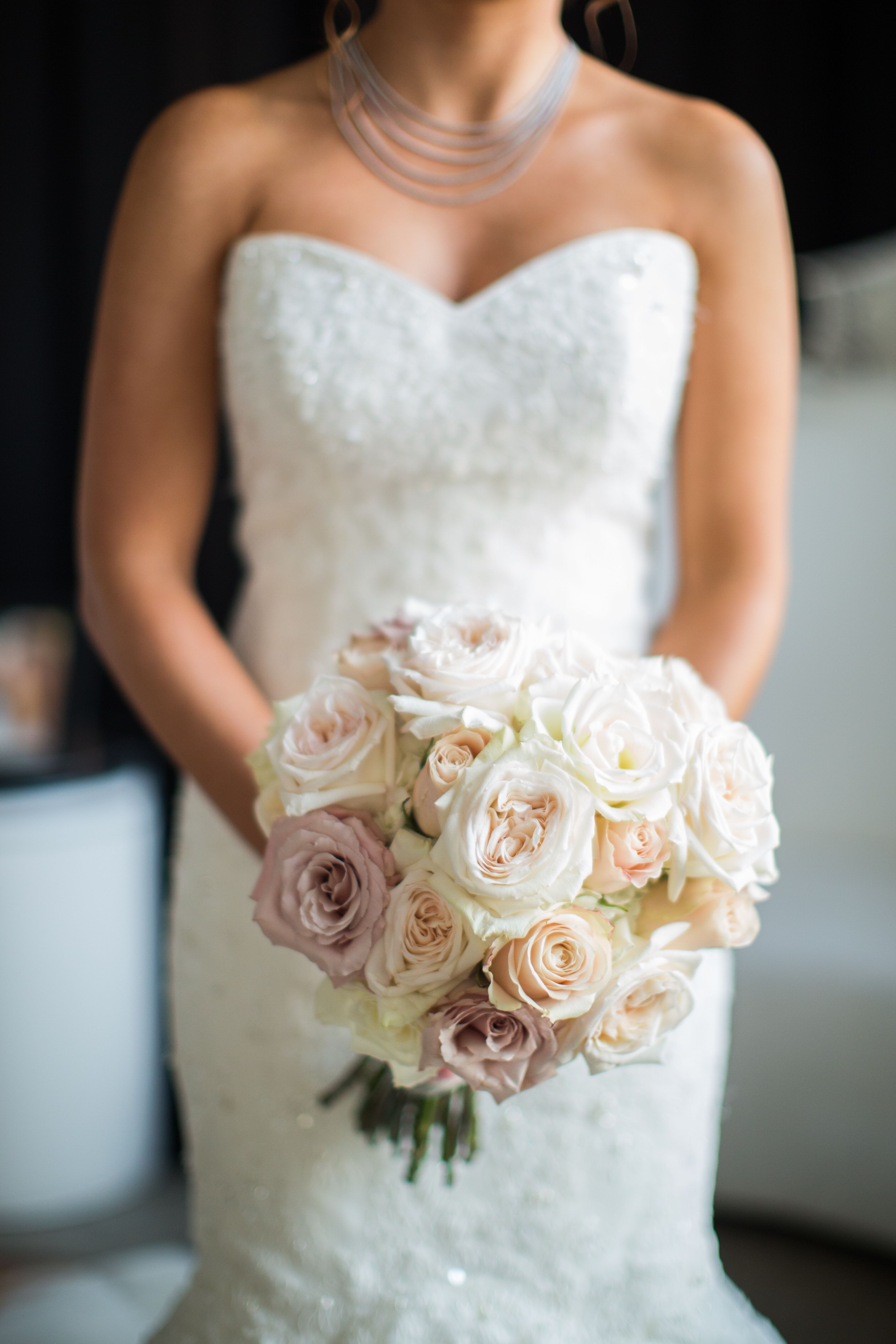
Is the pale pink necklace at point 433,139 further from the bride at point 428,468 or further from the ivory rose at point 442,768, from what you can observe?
the ivory rose at point 442,768

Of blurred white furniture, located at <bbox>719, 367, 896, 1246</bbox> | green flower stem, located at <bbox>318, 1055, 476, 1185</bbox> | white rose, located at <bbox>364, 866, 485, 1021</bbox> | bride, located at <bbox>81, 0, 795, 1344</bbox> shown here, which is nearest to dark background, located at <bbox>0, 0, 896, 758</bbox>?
blurred white furniture, located at <bbox>719, 367, 896, 1246</bbox>

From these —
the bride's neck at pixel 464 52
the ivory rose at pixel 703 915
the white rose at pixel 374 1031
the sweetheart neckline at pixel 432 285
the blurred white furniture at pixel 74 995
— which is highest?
the bride's neck at pixel 464 52

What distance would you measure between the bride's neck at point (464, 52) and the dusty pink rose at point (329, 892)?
0.77m

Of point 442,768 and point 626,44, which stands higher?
point 626,44

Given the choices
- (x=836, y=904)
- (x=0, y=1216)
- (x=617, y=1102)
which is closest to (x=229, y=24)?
(x=836, y=904)

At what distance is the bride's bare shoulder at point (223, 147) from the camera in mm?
1081

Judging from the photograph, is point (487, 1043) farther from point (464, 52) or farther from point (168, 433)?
point (464, 52)

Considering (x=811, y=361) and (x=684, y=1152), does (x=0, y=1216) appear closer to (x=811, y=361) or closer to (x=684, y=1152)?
(x=684, y=1152)

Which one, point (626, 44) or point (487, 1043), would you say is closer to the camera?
point (487, 1043)

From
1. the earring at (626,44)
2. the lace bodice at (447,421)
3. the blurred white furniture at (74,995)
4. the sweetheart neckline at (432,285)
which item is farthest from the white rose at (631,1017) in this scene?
the earring at (626,44)

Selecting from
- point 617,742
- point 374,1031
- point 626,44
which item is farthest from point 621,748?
point 626,44

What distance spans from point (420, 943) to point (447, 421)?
0.56 metres

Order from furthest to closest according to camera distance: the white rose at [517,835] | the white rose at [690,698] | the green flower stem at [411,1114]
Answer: the green flower stem at [411,1114]
the white rose at [690,698]
the white rose at [517,835]

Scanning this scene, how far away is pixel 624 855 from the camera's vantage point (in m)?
0.70
